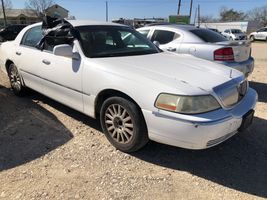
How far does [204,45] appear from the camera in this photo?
6.69 m

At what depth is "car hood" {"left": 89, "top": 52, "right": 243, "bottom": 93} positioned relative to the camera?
134 inches

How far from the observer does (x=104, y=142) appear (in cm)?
417

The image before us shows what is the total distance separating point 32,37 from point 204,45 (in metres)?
3.54

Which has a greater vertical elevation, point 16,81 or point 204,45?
point 204,45

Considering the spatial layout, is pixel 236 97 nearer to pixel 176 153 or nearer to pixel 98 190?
pixel 176 153

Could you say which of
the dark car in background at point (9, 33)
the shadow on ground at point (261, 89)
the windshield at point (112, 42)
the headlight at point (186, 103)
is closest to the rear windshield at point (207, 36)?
the shadow on ground at point (261, 89)

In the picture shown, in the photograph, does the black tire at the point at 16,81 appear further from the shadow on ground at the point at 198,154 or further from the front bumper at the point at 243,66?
the front bumper at the point at 243,66

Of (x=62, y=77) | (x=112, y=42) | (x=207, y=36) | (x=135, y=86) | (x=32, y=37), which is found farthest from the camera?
(x=207, y=36)

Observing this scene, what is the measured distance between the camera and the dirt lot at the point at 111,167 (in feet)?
10.2

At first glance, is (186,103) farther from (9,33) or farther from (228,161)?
(9,33)

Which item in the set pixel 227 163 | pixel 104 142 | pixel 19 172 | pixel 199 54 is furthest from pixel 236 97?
pixel 199 54

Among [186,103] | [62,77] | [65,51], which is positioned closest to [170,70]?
[186,103]

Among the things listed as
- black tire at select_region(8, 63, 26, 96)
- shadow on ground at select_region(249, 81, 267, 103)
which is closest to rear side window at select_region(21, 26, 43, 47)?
black tire at select_region(8, 63, 26, 96)

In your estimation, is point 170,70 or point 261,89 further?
point 261,89
